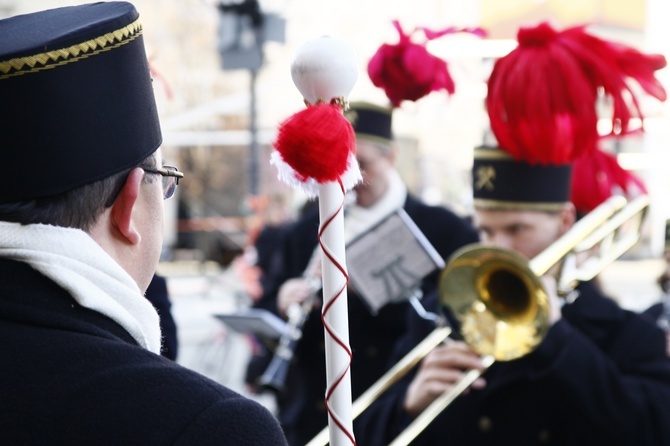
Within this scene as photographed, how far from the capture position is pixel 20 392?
1.24 meters

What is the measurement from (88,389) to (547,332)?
1748 mm

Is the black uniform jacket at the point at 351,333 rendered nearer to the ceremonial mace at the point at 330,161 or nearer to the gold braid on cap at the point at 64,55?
the ceremonial mace at the point at 330,161

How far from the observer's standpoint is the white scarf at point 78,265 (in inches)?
52.1

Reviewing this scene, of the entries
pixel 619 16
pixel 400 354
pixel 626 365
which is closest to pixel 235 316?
pixel 400 354

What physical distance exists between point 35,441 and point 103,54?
22.3 inches

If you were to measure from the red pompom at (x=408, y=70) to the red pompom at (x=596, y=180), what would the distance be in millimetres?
600

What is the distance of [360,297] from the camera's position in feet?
13.2

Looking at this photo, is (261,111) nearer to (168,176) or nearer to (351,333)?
(351,333)

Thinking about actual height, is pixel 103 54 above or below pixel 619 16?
above

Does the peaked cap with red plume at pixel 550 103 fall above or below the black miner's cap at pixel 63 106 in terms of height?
below

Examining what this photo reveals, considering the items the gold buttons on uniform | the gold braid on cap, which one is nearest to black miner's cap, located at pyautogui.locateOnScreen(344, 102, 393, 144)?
the gold buttons on uniform

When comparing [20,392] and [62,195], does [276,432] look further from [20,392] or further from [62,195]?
[62,195]

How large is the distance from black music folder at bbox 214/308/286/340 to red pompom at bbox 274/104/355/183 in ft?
10.9

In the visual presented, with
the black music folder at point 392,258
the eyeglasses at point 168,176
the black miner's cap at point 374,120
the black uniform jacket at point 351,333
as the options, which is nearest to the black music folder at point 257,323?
the black uniform jacket at point 351,333
